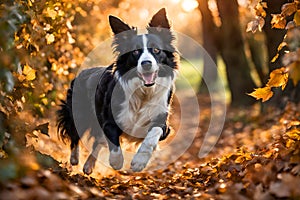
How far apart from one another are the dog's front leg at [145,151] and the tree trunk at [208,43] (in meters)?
11.7

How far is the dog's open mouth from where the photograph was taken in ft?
22.7

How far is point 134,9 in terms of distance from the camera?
25.5 m

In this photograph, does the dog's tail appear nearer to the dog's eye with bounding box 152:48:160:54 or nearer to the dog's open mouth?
the dog's open mouth

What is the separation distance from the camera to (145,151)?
6.51 metres

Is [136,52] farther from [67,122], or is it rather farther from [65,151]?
[65,151]

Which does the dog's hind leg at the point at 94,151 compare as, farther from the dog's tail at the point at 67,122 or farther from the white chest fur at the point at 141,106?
the white chest fur at the point at 141,106

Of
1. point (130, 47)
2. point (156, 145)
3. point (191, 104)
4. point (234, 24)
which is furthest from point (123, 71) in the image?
point (191, 104)

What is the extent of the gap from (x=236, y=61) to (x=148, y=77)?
10.6m

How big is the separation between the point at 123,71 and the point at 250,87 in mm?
10473

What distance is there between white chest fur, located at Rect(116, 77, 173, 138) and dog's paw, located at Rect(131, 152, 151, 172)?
33.2 inches

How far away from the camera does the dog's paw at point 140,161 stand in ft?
21.1

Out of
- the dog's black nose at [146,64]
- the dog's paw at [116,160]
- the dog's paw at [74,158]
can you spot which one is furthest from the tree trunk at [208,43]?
the dog's paw at [116,160]

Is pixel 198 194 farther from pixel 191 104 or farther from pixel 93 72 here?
pixel 191 104

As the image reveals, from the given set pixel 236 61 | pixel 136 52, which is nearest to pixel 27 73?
pixel 136 52
